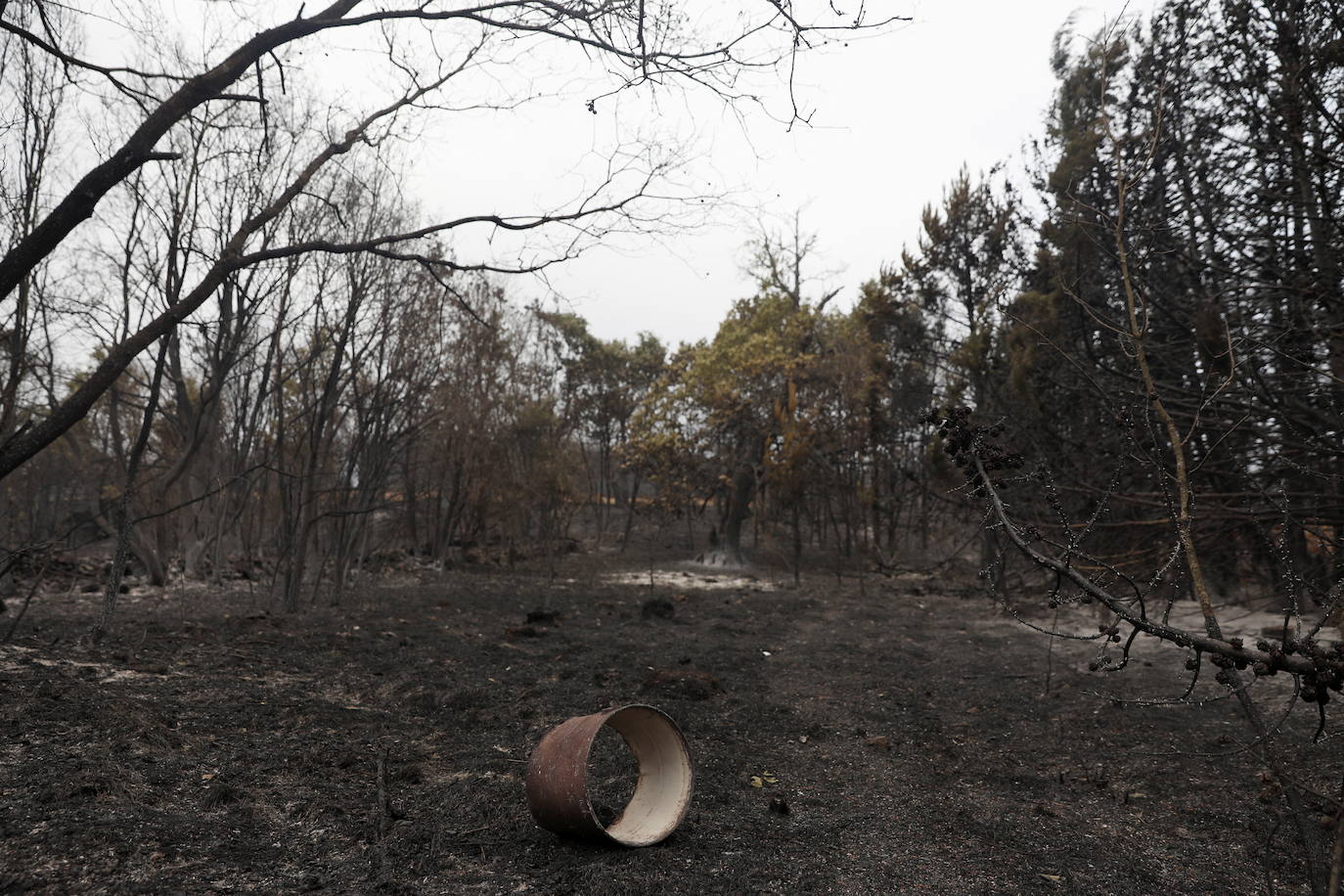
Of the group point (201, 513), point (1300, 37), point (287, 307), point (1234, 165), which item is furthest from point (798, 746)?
point (201, 513)

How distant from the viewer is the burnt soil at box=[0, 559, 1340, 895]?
3379mm

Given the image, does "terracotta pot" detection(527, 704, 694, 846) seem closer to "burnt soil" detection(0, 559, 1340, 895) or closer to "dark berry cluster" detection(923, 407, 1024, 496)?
"burnt soil" detection(0, 559, 1340, 895)

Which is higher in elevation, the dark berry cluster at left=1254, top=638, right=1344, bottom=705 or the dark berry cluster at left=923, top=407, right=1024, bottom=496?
the dark berry cluster at left=923, top=407, right=1024, bottom=496

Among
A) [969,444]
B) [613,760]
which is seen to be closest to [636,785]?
[613,760]

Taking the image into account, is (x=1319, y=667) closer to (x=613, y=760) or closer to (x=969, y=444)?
(x=969, y=444)

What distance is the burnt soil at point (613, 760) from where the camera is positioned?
3.38 metres

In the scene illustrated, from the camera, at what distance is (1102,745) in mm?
5477

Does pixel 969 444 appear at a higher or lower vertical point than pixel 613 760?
higher

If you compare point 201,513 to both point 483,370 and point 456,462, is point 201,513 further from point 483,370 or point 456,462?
point 483,370

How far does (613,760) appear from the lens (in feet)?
16.4

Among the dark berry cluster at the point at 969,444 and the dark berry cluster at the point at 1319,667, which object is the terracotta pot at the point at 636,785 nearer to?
the dark berry cluster at the point at 969,444

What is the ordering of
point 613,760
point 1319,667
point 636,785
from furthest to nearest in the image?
point 613,760
point 636,785
point 1319,667

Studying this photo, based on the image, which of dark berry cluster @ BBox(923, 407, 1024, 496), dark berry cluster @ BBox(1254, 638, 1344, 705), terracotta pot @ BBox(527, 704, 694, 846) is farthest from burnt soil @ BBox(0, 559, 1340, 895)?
dark berry cluster @ BBox(923, 407, 1024, 496)

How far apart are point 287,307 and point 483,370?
5228 mm
